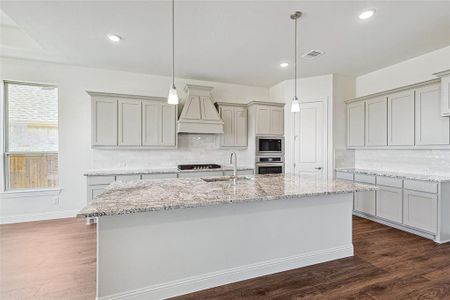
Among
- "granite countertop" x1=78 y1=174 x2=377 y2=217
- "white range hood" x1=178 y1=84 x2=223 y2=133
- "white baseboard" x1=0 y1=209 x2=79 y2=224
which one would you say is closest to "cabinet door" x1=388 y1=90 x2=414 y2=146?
"granite countertop" x1=78 y1=174 x2=377 y2=217

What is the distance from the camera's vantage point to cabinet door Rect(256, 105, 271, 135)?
4.85m

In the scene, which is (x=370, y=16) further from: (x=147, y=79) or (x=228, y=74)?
(x=147, y=79)

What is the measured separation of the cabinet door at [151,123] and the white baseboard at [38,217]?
1.95 meters

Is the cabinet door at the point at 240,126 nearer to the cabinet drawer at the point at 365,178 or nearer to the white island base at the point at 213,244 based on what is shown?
the cabinet drawer at the point at 365,178

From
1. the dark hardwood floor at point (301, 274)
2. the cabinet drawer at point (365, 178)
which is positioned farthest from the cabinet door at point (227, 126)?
the dark hardwood floor at point (301, 274)

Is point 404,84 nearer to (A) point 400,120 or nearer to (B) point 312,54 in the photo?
(A) point 400,120

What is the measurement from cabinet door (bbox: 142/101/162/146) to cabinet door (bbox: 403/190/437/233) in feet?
14.1

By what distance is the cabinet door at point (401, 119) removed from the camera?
3588 mm

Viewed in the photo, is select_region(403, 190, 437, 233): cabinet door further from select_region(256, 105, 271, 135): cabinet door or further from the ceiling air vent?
select_region(256, 105, 271, 135): cabinet door

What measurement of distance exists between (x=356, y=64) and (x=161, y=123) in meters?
3.81

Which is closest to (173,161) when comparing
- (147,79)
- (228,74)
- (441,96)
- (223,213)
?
(147,79)

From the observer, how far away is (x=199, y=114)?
14.8 feet

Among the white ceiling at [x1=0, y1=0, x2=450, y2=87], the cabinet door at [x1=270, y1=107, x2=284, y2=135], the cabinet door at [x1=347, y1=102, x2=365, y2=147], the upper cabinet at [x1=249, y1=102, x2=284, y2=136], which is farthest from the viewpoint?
the cabinet door at [x1=270, y1=107, x2=284, y2=135]

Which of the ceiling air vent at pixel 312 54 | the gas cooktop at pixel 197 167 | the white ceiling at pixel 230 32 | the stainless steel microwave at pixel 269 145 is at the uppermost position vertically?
the white ceiling at pixel 230 32
